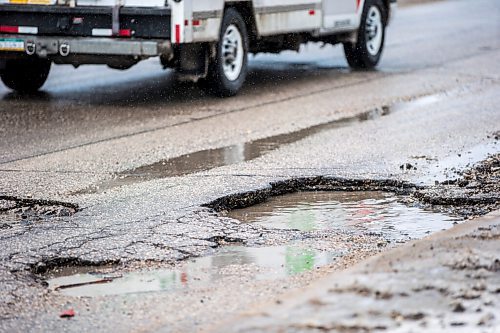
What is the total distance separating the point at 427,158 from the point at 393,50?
9076 millimetres

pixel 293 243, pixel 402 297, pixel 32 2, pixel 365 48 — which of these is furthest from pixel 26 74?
pixel 402 297

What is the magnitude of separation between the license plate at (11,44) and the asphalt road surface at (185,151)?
583mm

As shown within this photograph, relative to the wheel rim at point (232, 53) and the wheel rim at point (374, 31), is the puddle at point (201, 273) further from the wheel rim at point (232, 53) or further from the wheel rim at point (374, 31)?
the wheel rim at point (374, 31)

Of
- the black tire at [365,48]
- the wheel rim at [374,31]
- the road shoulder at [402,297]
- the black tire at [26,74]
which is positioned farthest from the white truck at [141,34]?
the road shoulder at [402,297]

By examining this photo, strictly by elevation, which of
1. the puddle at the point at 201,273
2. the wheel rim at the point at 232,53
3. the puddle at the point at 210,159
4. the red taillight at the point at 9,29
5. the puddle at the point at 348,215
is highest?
the red taillight at the point at 9,29

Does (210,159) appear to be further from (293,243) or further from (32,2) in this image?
(32,2)

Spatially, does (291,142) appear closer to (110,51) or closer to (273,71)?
(110,51)

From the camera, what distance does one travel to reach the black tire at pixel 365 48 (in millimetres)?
15523

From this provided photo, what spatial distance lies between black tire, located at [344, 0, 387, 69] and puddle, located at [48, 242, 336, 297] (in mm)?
9432

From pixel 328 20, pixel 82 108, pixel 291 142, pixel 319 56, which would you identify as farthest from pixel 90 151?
pixel 319 56

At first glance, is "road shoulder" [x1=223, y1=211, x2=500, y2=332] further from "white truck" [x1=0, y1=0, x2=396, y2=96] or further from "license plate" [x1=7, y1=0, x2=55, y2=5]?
"license plate" [x1=7, y1=0, x2=55, y2=5]

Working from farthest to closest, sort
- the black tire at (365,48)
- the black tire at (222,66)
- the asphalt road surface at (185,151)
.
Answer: the black tire at (365,48) < the black tire at (222,66) < the asphalt road surface at (185,151)

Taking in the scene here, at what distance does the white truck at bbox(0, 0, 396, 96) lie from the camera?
11.6 meters

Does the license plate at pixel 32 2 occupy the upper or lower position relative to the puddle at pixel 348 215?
upper
